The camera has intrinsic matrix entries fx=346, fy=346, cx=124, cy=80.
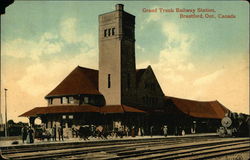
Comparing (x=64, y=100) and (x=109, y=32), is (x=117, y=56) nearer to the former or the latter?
(x=109, y=32)

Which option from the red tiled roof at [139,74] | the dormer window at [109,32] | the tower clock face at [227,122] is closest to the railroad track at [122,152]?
the tower clock face at [227,122]

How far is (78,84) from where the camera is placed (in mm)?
45031

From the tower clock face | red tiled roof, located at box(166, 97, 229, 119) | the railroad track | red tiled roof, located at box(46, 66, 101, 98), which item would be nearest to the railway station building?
red tiled roof, located at box(46, 66, 101, 98)

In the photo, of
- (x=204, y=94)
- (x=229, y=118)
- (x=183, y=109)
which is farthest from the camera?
(x=183, y=109)

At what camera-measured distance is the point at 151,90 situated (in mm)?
50344

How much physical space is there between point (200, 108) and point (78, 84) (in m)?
26.8

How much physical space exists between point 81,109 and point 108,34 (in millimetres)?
10559

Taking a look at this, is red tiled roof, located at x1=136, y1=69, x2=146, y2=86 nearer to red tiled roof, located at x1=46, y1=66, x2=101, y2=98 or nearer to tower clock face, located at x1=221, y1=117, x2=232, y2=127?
red tiled roof, located at x1=46, y1=66, x2=101, y2=98

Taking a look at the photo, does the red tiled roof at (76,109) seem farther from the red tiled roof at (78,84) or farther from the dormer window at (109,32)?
the dormer window at (109,32)

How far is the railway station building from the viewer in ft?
135

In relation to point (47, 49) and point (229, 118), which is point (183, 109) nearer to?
point (229, 118)

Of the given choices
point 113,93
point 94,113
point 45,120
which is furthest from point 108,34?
point 45,120

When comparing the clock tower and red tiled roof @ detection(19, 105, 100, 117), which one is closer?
red tiled roof @ detection(19, 105, 100, 117)

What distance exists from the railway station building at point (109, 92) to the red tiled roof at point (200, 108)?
800 centimetres
